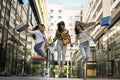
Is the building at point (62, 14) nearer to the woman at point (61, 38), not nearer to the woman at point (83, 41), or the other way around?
the woman at point (61, 38)

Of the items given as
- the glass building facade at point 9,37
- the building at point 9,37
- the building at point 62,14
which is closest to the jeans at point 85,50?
the building at point 9,37

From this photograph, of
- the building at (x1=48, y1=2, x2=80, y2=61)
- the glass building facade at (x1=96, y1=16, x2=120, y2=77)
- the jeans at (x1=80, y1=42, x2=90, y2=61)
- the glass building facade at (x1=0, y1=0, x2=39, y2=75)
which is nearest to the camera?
the jeans at (x1=80, y1=42, x2=90, y2=61)

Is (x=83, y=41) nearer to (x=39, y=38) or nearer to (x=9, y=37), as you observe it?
(x=39, y=38)

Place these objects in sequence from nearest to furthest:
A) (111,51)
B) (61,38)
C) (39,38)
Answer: (61,38), (39,38), (111,51)

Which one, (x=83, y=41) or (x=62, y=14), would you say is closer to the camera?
(x=83, y=41)

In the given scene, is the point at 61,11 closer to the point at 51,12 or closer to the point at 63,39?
the point at 51,12

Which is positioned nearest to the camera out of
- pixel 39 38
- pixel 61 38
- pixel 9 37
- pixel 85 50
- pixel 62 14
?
pixel 85 50

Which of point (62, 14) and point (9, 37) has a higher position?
point (62, 14)

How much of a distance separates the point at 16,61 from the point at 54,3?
3806 inches

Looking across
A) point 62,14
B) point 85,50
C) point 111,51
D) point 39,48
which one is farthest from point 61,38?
point 62,14

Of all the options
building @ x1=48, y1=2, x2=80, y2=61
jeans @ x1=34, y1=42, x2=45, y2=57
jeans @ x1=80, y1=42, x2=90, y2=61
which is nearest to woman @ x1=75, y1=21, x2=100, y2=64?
jeans @ x1=80, y1=42, x2=90, y2=61

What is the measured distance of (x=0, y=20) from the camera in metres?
18.1

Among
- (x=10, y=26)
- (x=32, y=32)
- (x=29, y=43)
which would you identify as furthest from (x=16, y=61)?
(x=32, y=32)

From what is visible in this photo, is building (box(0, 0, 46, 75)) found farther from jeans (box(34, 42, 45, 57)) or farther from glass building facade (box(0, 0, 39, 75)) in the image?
jeans (box(34, 42, 45, 57))
